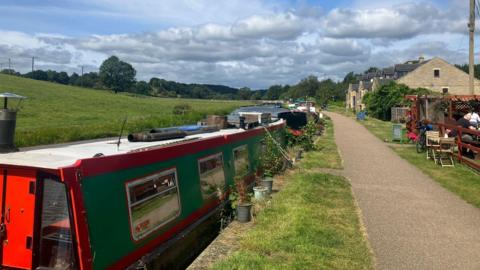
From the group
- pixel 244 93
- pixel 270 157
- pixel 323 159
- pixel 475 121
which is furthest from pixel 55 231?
pixel 244 93

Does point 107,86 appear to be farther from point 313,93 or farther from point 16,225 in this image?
point 16,225

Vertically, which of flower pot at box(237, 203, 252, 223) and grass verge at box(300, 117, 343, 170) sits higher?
flower pot at box(237, 203, 252, 223)

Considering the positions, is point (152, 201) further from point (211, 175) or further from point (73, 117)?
point (73, 117)

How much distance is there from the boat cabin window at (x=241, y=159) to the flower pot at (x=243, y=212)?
1.51 metres

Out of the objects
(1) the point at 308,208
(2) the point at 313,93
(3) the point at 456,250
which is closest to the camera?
(3) the point at 456,250

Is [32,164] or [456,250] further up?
[32,164]

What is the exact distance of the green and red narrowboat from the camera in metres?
4.04

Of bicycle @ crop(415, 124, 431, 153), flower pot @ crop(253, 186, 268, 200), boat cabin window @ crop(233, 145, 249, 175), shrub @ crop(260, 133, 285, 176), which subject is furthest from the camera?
bicycle @ crop(415, 124, 431, 153)

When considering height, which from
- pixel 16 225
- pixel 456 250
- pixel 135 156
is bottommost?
pixel 456 250

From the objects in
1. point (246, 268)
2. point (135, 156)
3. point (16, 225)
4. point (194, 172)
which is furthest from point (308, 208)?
point (16, 225)

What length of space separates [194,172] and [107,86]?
104 meters

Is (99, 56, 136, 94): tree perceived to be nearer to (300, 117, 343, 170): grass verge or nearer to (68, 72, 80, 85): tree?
(68, 72, 80, 85): tree

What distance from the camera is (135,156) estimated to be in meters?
5.02

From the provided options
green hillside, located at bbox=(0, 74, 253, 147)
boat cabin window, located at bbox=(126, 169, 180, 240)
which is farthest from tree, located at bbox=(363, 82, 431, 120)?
boat cabin window, located at bbox=(126, 169, 180, 240)
